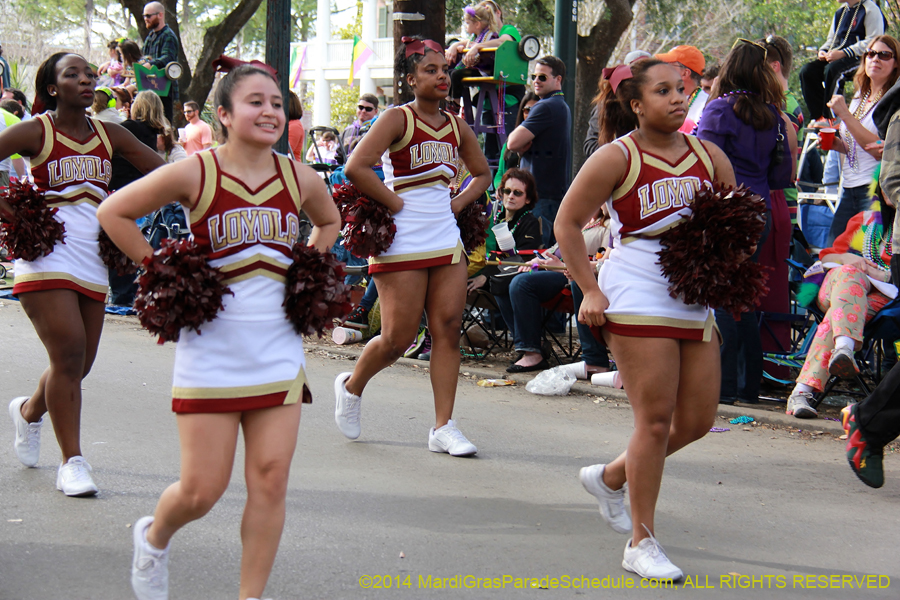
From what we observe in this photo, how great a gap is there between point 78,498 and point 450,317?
2.14 m

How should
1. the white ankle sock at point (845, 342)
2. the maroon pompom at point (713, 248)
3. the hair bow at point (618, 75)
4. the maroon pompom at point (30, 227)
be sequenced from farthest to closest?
the white ankle sock at point (845, 342)
the maroon pompom at point (30, 227)
the hair bow at point (618, 75)
the maroon pompom at point (713, 248)

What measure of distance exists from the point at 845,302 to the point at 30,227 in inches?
192

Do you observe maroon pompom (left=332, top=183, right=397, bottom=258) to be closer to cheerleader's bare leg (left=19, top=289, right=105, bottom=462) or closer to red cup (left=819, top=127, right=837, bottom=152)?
cheerleader's bare leg (left=19, top=289, right=105, bottom=462)

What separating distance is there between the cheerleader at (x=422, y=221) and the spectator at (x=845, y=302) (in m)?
2.44

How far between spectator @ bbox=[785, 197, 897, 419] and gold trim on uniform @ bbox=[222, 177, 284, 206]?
13.8 feet

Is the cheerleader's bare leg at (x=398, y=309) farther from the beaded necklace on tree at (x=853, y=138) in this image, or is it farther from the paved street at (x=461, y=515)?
the beaded necklace on tree at (x=853, y=138)

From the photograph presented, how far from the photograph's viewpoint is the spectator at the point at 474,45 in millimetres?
10312

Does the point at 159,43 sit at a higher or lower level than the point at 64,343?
higher

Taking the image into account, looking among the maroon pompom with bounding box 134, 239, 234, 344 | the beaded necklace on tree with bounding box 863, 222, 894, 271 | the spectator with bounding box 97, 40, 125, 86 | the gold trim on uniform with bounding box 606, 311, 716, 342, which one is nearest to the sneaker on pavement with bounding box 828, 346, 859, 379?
the beaded necklace on tree with bounding box 863, 222, 894, 271

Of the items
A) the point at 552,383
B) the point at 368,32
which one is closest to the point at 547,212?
the point at 552,383

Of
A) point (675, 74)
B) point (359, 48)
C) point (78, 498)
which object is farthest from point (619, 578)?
point (359, 48)

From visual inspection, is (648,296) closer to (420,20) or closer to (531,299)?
(531,299)

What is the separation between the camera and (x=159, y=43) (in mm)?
14109

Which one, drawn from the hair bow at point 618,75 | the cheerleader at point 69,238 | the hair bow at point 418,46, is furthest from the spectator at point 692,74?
the cheerleader at point 69,238
